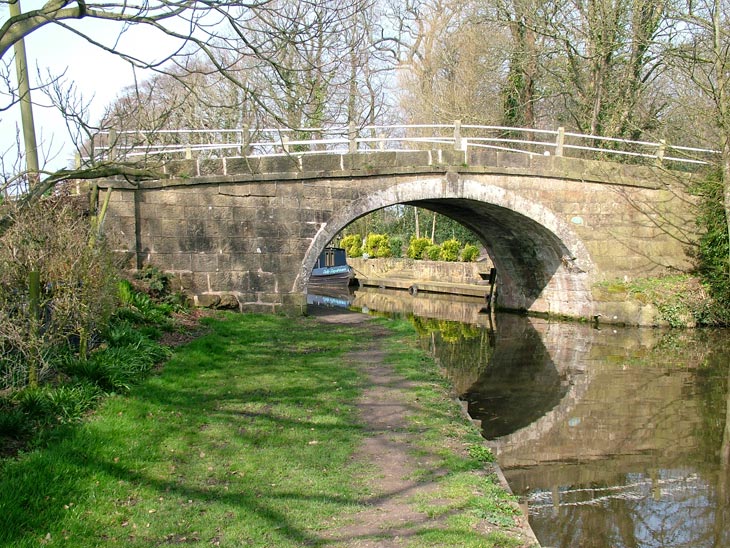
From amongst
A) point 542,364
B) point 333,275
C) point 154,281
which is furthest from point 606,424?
point 333,275

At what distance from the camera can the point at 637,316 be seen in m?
14.8

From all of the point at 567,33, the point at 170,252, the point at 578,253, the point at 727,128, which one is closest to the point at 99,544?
the point at 170,252

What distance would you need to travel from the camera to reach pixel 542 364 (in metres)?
11.6

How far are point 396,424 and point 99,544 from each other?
3.15 meters

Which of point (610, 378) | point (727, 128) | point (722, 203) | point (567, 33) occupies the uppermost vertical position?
point (567, 33)

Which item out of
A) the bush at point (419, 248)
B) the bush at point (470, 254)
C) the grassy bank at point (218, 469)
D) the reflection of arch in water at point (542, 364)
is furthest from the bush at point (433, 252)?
the grassy bank at point (218, 469)

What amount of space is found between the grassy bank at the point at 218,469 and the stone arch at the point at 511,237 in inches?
257

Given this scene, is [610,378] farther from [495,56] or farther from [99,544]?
[495,56]

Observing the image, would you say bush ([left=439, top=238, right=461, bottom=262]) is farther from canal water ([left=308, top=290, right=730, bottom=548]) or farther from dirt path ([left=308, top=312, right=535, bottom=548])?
dirt path ([left=308, top=312, right=535, bottom=548])

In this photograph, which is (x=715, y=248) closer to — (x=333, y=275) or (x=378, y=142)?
(x=378, y=142)

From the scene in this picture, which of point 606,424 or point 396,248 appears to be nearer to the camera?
point 606,424

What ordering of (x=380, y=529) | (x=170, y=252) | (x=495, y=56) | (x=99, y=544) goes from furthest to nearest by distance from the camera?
(x=495, y=56)
(x=170, y=252)
(x=380, y=529)
(x=99, y=544)

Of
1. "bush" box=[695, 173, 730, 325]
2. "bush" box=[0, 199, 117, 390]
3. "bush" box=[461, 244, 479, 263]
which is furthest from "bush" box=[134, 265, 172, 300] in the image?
"bush" box=[461, 244, 479, 263]

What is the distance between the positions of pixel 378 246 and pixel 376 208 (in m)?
17.4
